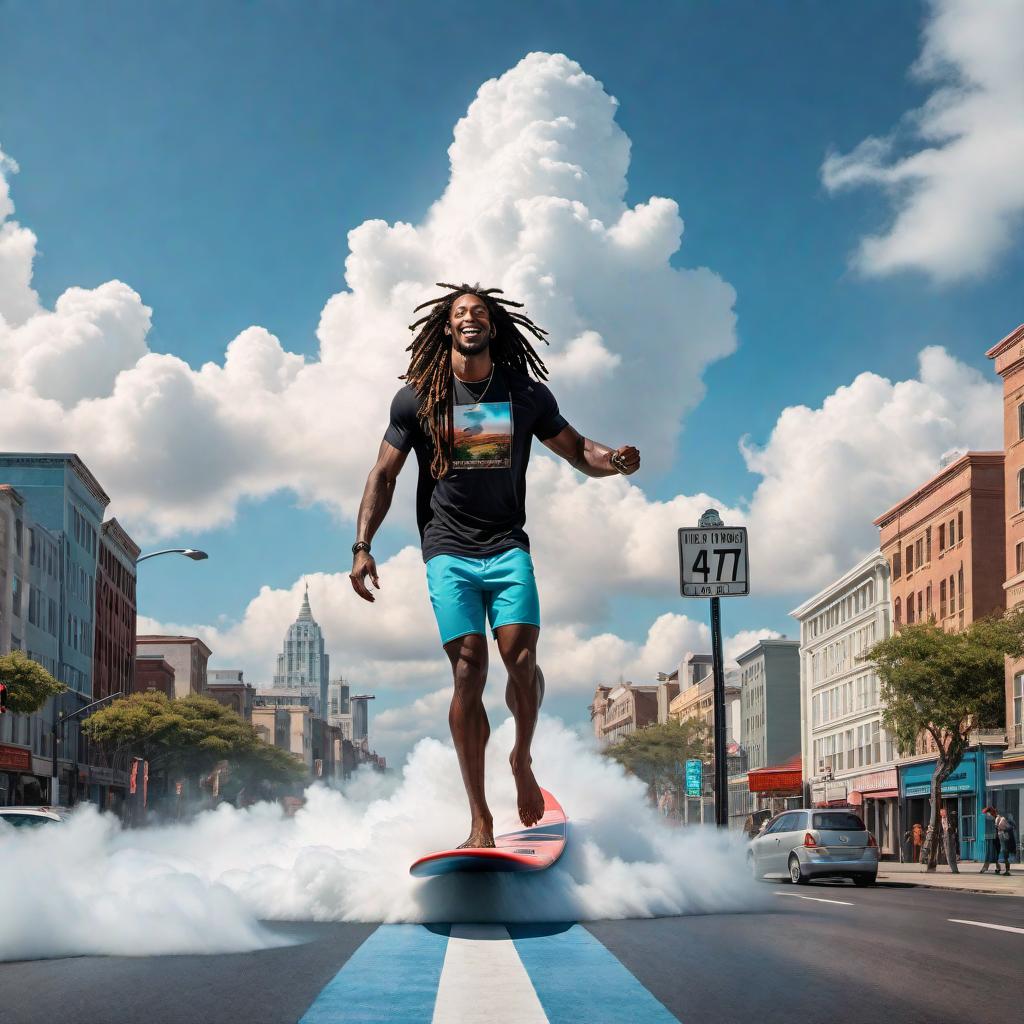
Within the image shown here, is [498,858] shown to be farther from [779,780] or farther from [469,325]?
[779,780]

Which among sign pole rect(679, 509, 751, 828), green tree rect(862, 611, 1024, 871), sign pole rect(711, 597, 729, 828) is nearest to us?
sign pole rect(711, 597, 729, 828)

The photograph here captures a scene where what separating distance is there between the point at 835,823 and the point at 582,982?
22.0 meters

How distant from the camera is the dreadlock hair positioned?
6.84 m

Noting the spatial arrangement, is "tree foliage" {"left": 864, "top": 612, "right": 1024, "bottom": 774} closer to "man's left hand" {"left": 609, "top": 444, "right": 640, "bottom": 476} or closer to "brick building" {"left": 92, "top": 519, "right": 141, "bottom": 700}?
"man's left hand" {"left": 609, "top": 444, "right": 640, "bottom": 476}

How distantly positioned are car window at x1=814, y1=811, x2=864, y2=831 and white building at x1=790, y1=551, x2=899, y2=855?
4112 centimetres

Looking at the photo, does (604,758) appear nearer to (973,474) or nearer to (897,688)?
(897,688)

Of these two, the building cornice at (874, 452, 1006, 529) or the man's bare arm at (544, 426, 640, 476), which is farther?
the building cornice at (874, 452, 1006, 529)

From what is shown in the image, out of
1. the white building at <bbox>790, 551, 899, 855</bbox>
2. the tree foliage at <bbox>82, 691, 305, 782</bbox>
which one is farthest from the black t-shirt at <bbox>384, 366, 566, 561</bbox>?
the tree foliage at <bbox>82, 691, 305, 782</bbox>

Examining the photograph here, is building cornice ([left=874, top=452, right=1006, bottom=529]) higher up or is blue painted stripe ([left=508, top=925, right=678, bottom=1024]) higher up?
building cornice ([left=874, top=452, right=1006, bottom=529])

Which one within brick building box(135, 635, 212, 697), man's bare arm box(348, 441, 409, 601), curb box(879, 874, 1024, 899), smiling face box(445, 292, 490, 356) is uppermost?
brick building box(135, 635, 212, 697)

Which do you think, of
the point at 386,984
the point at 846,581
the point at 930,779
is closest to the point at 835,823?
the point at 386,984

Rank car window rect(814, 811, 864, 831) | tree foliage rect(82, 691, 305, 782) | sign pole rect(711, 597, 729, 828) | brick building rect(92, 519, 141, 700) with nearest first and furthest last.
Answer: sign pole rect(711, 597, 729, 828), car window rect(814, 811, 864, 831), tree foliage rect(82, 691, 305, 782), brick building rect(92, 519, 141, 700)

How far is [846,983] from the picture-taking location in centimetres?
430

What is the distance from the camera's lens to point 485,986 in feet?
13.0
